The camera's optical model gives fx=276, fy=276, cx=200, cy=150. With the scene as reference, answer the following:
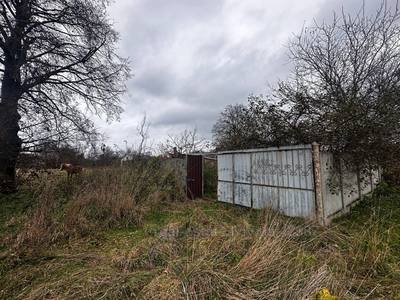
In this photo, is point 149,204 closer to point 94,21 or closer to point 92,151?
point 92,151

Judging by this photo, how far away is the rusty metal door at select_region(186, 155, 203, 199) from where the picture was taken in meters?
11.2

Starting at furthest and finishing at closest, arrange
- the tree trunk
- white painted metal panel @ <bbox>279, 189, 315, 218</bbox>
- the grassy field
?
the tree trunk, white painted metal panel @ <bbox>279, 189, 315, 218</bbox>, the grassy field

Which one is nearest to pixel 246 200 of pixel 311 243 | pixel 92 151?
pixel 311 243

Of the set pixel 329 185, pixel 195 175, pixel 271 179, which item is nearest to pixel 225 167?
pixel 195 175

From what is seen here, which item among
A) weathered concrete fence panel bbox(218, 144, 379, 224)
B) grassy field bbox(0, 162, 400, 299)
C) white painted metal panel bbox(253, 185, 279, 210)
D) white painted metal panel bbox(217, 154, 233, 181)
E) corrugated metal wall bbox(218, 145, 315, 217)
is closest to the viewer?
grassy field bbox(0, 162, 400, 299)

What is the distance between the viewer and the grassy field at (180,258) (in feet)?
9.81

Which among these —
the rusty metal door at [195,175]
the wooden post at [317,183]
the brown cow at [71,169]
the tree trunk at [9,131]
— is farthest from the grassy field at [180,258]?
the rusty metal door at [195,175]

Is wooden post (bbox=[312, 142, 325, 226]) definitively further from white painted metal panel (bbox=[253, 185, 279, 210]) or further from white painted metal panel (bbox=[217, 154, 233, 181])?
white painted metal panel (bbox=[217, 154, 233, 181])

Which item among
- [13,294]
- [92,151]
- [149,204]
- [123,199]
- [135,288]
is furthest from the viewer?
[92,151]

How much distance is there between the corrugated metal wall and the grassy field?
1.11m

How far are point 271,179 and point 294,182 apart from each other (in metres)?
0.86

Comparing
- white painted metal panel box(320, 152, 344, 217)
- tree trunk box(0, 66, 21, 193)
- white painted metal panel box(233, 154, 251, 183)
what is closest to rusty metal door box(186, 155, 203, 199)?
white painted metal panel box(233, 154, 251, 183)

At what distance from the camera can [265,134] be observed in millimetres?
9227

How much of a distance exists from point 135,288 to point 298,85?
8.29 meters
